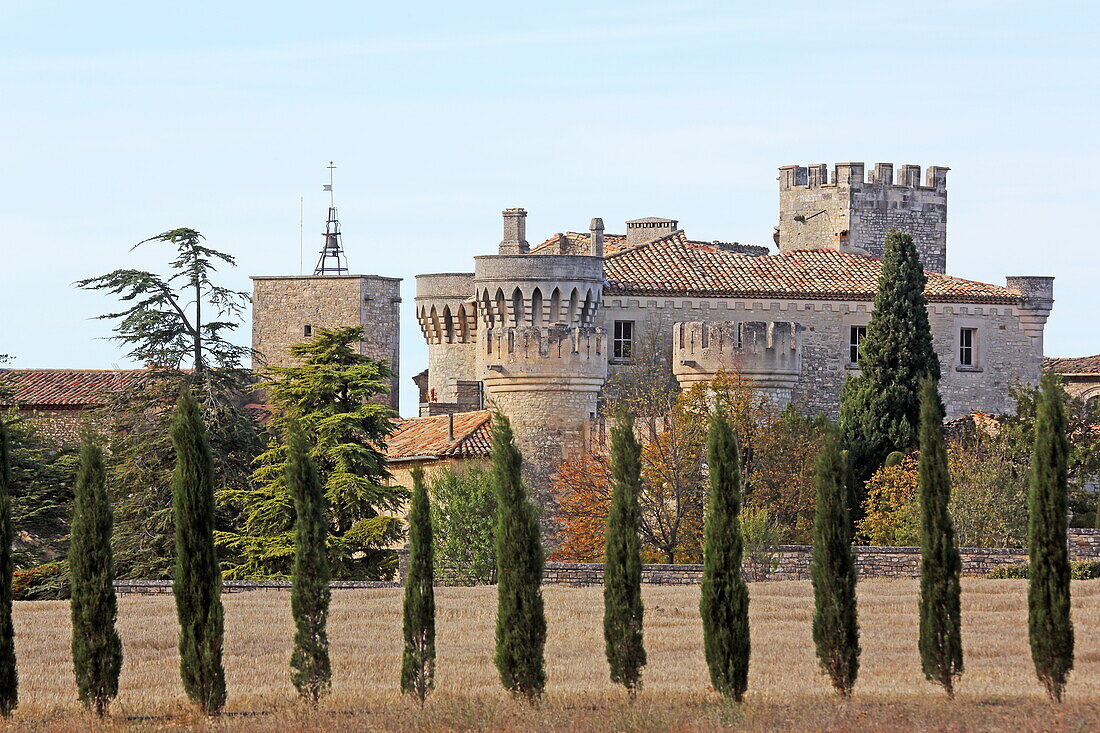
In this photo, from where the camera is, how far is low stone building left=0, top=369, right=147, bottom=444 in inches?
1955

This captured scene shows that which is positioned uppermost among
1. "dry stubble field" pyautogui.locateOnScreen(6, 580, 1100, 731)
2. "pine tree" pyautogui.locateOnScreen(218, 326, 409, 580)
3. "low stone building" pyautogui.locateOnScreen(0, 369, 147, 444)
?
"low stone building" pyautogui.locateOnScreen(0, 369, 147, 444)

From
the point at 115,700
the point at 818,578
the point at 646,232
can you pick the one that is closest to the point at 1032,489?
the point at 818,578

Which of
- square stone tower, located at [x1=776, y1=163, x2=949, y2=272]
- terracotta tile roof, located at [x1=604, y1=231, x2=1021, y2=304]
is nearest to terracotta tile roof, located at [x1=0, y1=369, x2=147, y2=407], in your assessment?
terracotta tile roof, located at [x1=604, y1=231, x2=1021, y2=304]

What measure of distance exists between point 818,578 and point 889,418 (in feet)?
80.2

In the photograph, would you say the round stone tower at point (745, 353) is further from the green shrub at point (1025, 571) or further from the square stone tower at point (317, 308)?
the square stone tower at point (317, 308)

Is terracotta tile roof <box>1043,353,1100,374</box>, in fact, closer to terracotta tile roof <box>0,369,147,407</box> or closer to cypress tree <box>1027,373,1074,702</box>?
terracotta tile roof <box>0,369,147,407</box>

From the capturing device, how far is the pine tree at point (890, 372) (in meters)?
44.0

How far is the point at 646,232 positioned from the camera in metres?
57.0

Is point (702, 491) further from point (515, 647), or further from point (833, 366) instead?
point (515, 647)

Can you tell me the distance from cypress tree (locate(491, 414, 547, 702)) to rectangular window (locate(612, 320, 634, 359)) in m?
28.3

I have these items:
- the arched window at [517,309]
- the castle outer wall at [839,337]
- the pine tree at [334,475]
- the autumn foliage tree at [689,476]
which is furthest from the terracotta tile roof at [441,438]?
the castle outer wall at [839,337]

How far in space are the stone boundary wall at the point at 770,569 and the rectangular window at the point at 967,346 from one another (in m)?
16.2

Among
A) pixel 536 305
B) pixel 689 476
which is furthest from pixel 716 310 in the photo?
pixel 689 476

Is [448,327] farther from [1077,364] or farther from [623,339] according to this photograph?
[1077,364]
